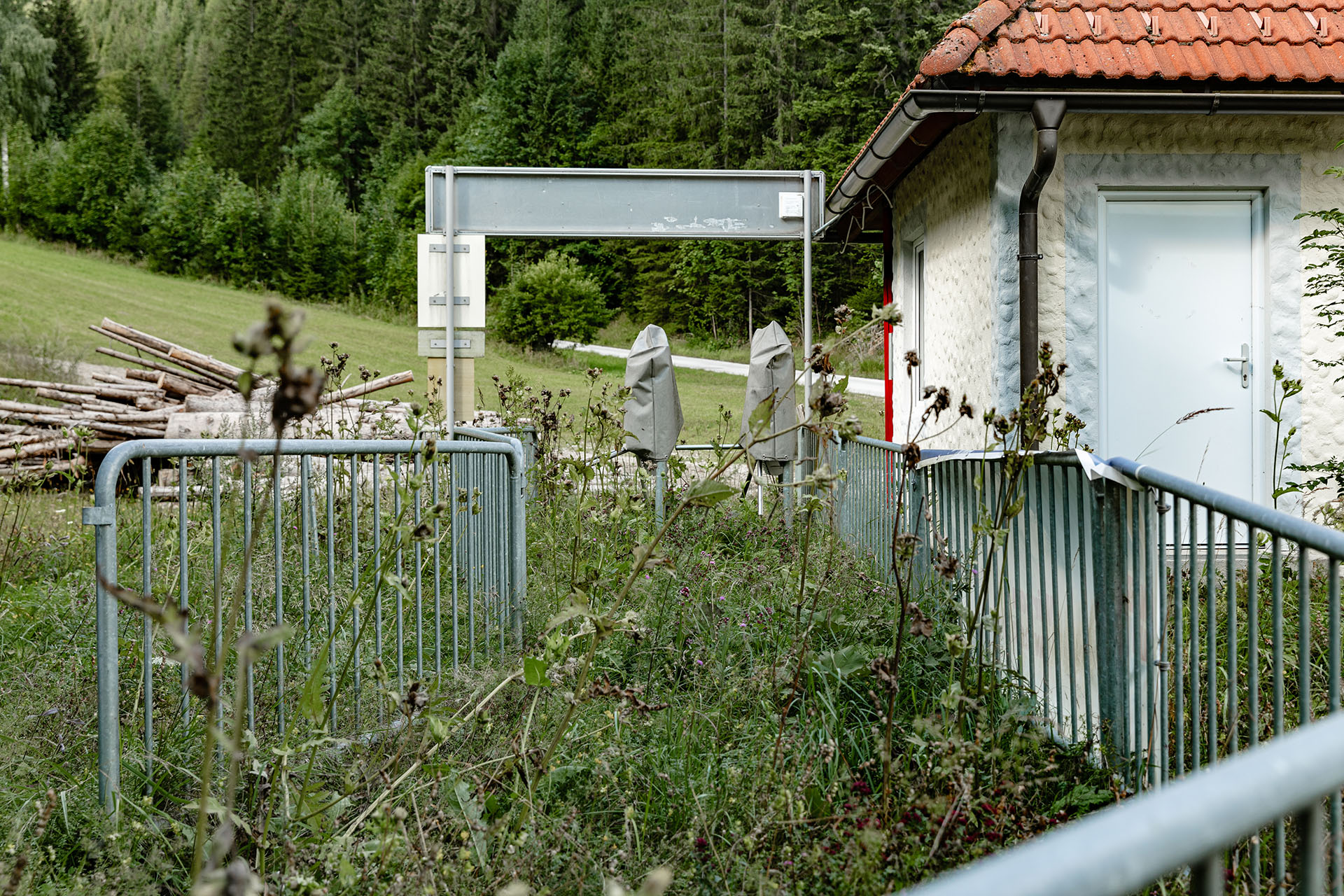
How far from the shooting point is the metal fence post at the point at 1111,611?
9.42 ft

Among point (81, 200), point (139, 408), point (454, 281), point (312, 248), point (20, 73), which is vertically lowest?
point (139, 408)

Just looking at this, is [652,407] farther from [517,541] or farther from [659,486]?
[517,541]

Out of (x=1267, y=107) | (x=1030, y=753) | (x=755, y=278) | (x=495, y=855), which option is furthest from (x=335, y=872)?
(x=755, y=278)

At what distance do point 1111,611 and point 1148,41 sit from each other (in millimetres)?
5148

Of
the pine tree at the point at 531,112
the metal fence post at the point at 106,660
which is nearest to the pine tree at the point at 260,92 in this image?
the pine tree at the point at 531,112

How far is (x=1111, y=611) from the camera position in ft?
9.61

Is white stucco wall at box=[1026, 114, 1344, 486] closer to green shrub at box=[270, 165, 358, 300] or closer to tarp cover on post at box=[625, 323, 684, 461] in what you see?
tarp cover on post at box=[625, 323, 684, 461]

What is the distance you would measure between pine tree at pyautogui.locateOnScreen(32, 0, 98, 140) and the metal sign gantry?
5687 centimetres

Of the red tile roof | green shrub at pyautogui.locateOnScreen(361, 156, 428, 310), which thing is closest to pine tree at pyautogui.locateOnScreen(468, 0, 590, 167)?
green shrub at pyautogui.locateOnScreen(361, 156, 428, 310)

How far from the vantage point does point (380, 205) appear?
50125 millimetres

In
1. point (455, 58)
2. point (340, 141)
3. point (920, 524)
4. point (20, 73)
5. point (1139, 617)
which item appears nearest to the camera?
point (1139, 617)

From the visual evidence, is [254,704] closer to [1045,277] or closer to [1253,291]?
[1045,277]

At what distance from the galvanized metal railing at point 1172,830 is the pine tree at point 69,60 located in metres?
65.1

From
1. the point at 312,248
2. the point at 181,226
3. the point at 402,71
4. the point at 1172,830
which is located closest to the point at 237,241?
the point at 181,226
